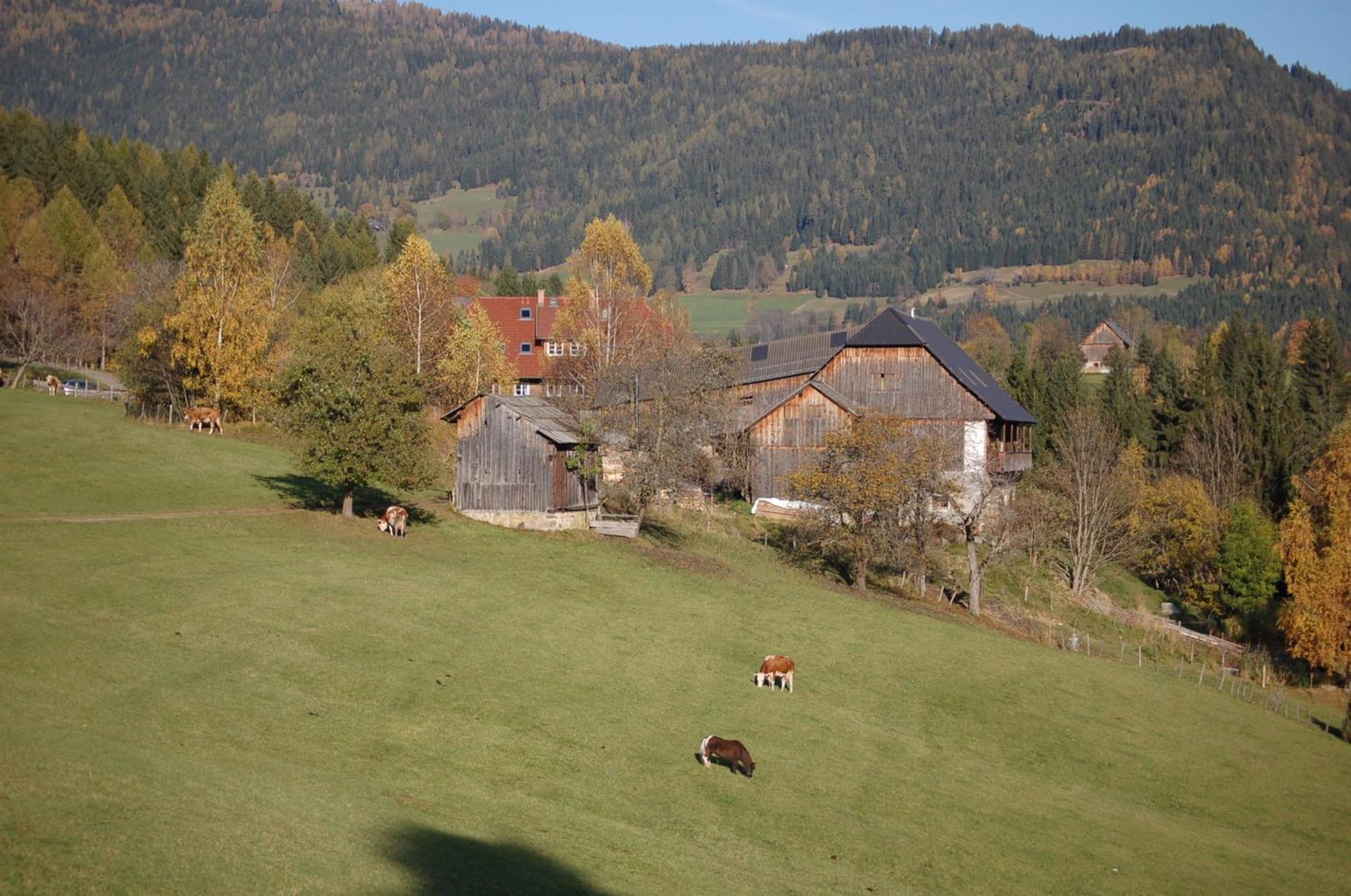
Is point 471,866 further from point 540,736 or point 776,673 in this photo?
point 776,673

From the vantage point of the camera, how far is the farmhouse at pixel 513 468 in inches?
1993

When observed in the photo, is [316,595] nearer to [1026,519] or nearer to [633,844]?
[633,844]

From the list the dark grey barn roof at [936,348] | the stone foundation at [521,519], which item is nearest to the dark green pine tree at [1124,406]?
the dark grey barn roof at [936,348]

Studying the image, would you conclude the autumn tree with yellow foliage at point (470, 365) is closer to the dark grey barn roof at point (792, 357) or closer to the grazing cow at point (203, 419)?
the grazing cow at point (203, 419)

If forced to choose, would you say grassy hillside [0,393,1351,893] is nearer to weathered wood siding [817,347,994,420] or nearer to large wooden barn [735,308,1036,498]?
large wooden barn [735,308,1036,498]

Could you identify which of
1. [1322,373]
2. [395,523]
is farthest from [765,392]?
[1322,373]

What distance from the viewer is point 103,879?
14344mm

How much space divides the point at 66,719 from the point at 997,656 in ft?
98.9

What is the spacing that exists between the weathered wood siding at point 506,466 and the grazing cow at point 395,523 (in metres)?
6.30

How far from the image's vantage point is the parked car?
7583 cm

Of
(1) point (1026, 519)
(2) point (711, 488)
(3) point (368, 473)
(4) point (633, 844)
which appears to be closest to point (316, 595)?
(3) point (368, 473)

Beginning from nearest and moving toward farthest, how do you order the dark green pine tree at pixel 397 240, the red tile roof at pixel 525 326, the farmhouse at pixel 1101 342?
the red tile roof at pixel 525 326 < the dark green pine tree at pixel 397 240 < the farmhouse at pixel 1101 342

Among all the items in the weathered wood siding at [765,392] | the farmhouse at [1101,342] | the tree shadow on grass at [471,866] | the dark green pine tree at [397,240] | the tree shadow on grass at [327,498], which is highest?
the dark green pine tree at [397,240]

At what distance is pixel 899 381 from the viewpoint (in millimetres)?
72000
